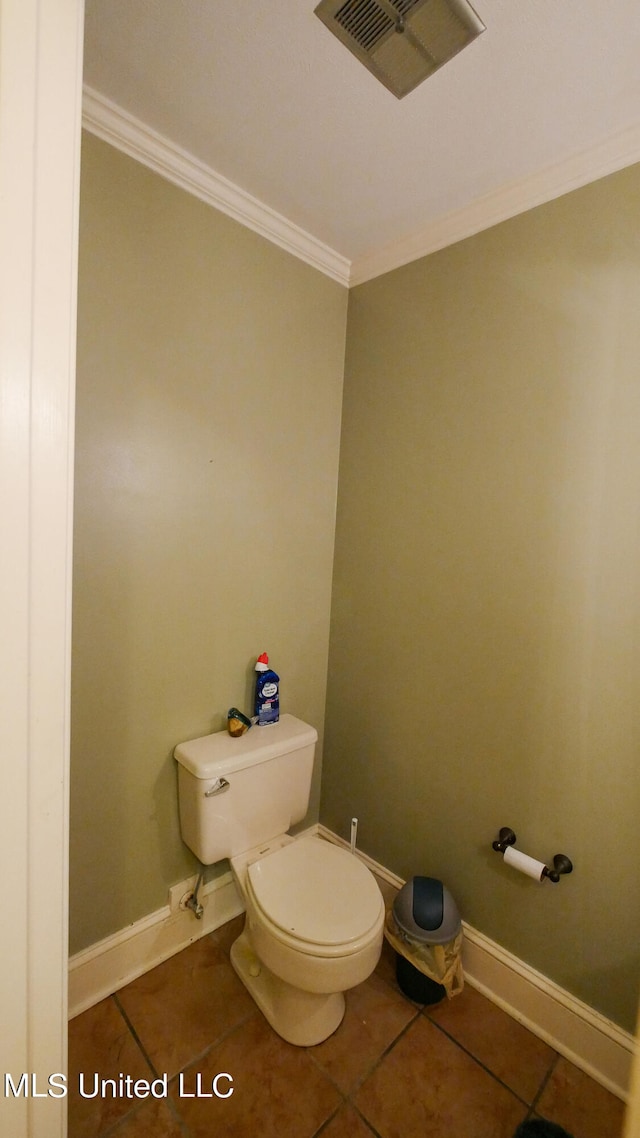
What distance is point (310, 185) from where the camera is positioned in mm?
1361

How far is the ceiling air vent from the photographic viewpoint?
86 centimetres

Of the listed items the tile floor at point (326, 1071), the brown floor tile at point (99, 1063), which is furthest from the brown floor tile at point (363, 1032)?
the brown floor tile at point (99, 1063)

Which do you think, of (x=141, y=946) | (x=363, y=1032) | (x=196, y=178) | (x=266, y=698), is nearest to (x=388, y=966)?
(x=363, y=1032)

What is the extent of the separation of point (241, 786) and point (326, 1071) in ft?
2.40

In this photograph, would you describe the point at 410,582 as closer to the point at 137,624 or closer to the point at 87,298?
the point at 137,624

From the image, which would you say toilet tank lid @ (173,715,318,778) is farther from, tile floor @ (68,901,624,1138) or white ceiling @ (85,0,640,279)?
white ceiling @ (85,0,640,279)

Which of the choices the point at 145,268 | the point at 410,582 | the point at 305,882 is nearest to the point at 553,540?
the point at 410,582

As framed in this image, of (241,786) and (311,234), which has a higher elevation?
(311,234)

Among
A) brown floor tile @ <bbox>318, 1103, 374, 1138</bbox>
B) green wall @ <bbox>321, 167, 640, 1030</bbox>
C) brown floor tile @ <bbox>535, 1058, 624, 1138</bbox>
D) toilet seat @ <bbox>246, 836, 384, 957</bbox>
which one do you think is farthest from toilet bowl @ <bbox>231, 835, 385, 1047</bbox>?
brown floor tile @ <bbox>535, 1058, 624, 1138</bbox>

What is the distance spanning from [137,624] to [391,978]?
141 cm

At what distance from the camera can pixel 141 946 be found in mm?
1405

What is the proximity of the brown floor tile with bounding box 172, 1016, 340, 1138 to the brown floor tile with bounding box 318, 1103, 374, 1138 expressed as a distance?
18mm

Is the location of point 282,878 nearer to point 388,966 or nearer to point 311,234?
point 388,966

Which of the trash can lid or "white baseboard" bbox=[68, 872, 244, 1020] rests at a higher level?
the trash can lid
